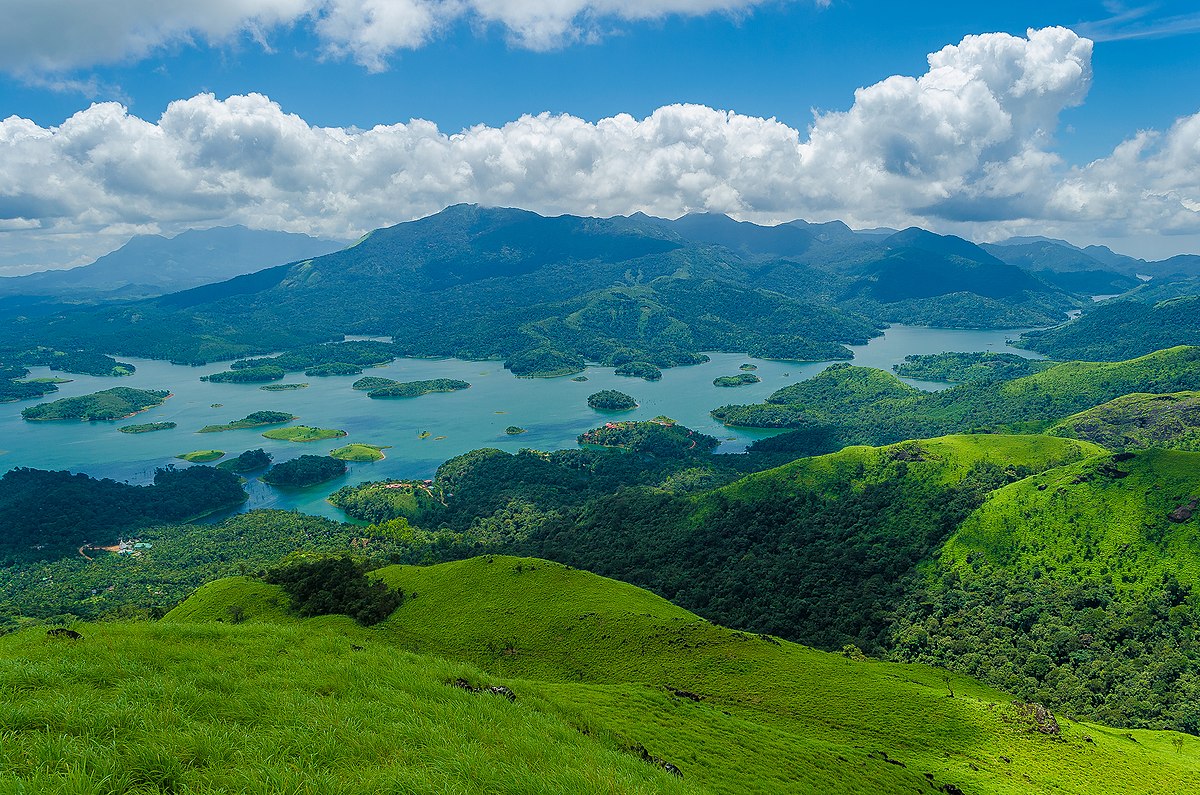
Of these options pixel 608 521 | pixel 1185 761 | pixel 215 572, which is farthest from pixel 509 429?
pixel 1185 761

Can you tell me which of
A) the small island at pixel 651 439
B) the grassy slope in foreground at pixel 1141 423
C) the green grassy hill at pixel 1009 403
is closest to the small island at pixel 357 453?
the small island at pixel 651 439

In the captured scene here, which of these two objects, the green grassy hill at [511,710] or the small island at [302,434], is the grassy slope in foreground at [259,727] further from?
the small island at [302,434]

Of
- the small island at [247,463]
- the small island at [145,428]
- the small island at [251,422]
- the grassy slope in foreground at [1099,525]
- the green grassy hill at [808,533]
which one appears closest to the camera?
the grassy slope in foreground at [1099,525]

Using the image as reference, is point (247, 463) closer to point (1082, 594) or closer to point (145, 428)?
point (145, 428)

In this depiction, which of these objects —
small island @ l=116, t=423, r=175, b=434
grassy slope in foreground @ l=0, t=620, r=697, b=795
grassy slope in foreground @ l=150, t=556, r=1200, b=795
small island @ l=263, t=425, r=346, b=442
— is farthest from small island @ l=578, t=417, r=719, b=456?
grassy slope in foreground @ l=0, t=620, r=697, b=795

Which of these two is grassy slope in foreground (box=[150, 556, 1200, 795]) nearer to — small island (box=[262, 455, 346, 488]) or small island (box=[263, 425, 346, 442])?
small island (box=[262, 455, 346, 488])

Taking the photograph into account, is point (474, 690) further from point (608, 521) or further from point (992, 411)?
point (992, 411)
